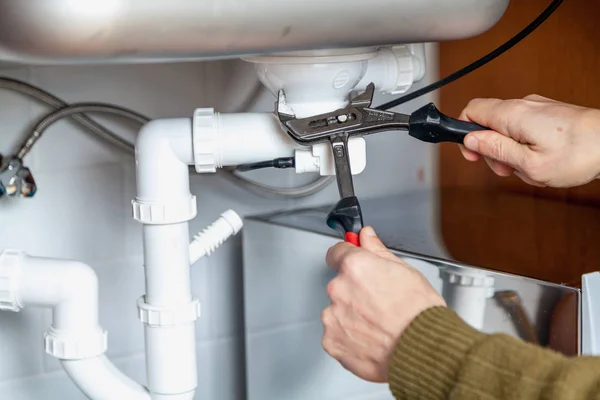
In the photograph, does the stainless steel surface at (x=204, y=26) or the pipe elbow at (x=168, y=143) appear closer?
the stainless steel surface at (x=204, y=26)

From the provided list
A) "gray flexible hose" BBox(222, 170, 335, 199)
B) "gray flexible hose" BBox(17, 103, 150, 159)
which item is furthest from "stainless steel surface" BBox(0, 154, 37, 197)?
"gray flexible hose" BBox(222, 170, 335, 199)

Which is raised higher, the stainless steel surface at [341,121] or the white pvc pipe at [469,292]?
the stainless steel surface at [341,121]

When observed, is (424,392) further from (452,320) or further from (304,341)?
(304,341)

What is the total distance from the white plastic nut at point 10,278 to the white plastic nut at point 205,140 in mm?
197

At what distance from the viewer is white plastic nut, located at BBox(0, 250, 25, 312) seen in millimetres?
701

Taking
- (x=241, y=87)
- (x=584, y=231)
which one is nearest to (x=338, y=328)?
(x=584, y=231)

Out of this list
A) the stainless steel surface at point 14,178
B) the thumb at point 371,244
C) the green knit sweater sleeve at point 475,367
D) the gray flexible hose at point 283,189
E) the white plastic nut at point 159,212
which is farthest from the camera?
the gray flexible hose at point 283,189

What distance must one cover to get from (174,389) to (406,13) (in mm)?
390

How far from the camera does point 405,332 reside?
1.66ft

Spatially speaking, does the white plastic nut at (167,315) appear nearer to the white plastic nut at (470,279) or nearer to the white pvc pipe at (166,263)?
the white pvc pipe at (166,263)

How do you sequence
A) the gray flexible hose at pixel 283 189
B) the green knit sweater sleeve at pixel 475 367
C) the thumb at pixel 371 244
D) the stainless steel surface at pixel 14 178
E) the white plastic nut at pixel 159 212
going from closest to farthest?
the green knit sweater sleeve at pixel 475 367
the thumb at pixel 371 244
the white plastic nut at pixel 159 212
the stainless steel surface at pixel 14 178
the gray flexible hose at pixel 283 189

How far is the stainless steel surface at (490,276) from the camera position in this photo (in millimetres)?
603

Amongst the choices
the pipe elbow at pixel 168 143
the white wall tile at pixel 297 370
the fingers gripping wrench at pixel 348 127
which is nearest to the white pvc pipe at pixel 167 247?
the pipe elbow at pixel 168 143

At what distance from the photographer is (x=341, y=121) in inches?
23.7
